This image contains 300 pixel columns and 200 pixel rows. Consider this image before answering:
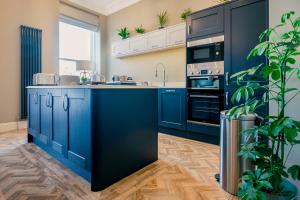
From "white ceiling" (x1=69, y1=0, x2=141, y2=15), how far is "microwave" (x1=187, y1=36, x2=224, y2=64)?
9.08ft

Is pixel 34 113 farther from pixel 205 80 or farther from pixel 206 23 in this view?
pixel 206 23

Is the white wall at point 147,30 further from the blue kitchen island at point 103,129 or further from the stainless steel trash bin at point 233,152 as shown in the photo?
the stainless steel trash bin at point 233,152

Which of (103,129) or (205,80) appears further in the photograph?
(205,80)

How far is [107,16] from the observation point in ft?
19.6

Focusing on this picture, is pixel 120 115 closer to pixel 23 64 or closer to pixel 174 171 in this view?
pixel 174 171

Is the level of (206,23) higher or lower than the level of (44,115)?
higher

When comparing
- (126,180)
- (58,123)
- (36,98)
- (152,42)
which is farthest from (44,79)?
(152,42)

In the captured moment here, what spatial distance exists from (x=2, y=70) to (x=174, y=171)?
404 cm

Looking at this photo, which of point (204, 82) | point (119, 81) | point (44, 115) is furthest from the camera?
point (204, 82)

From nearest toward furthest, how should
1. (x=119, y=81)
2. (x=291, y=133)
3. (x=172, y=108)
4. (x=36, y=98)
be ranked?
1. (x=291, y=133)
2. (x=119, y=81)
3. (x=36, y=98)
4. (x=172, y=108)

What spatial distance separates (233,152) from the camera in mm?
1651

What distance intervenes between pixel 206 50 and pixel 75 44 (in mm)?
3880

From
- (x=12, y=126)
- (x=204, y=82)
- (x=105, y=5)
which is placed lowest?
(x=12, y=126)

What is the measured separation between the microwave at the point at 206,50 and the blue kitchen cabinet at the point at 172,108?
1.99ft
